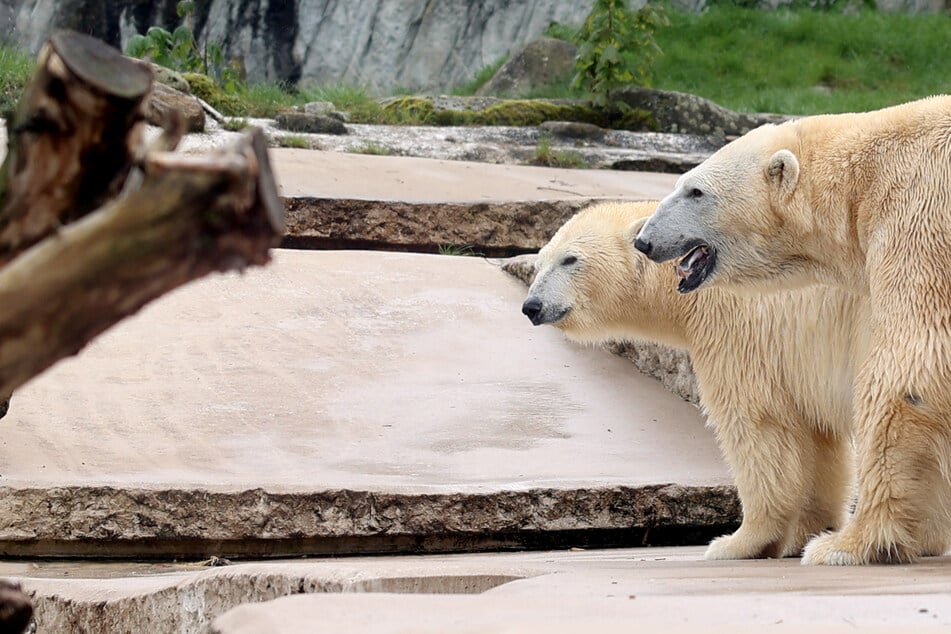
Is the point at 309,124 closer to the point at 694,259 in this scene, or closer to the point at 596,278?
the point at 596,278

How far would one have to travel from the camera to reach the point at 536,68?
1570cm

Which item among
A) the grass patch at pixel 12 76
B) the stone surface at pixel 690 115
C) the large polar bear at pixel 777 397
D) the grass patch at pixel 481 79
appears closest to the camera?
the large polar bear at pixel 777 397

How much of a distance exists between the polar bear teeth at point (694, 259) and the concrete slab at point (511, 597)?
33.4 inches

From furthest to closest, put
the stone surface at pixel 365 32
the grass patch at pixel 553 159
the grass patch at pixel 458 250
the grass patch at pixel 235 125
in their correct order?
the stone surface at pixel 365 32 → the grass patch at pixel 553 159 → the grass patch at pixel 235 125 → the grass patch at pixel 458 250

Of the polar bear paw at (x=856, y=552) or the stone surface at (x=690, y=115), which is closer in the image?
the polar bear paw at (x=856, y=552)

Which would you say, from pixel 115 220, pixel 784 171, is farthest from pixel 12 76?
pixel 115 220

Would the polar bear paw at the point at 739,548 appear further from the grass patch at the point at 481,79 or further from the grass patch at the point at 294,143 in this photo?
the grass patch at the point at 481,79

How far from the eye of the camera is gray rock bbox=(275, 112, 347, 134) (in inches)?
414

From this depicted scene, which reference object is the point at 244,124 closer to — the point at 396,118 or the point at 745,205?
the point at 396,118

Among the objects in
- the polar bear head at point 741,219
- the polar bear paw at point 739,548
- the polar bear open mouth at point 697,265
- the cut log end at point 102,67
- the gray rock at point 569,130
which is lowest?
the gray rock at point 569,130

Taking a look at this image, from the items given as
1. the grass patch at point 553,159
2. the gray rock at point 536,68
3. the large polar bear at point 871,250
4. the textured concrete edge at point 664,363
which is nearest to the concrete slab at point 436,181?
the grass patch at point 553,159

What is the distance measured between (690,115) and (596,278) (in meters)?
8.84

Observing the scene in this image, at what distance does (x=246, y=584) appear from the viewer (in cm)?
283

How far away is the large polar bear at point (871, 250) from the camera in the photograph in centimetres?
288
